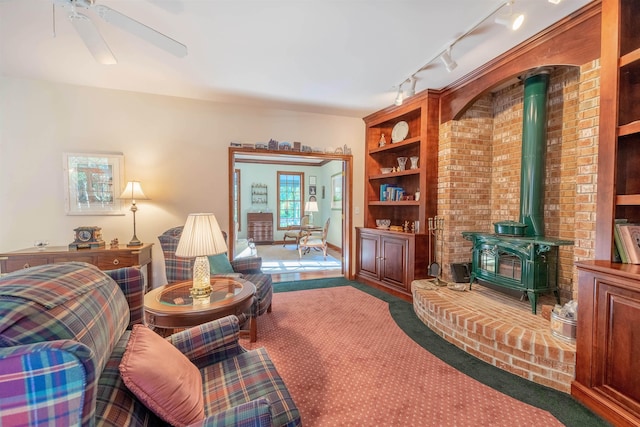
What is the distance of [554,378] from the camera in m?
1.95

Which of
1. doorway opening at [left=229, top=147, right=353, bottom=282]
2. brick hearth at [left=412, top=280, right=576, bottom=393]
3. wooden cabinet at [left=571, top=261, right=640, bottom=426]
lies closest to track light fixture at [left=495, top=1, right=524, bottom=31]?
wooden cabinet at [left=571, top=261, right=640, bottom=426]

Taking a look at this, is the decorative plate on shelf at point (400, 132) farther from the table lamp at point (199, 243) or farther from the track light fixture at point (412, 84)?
the table lamp at point (199, 243)

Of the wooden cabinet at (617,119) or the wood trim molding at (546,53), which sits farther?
the wood trim molding at (546,53)

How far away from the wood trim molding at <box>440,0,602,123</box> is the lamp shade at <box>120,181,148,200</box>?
390 centimetres

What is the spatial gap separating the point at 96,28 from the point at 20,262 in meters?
2.58

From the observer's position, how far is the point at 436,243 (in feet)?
11.8

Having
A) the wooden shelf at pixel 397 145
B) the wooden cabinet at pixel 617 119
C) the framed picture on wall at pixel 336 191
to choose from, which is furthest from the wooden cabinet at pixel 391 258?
the framed picture on wall at pixel 336 191

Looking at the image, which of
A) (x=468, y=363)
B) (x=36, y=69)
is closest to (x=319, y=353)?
(x=468, y=363)

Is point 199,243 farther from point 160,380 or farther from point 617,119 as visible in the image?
point 617,119

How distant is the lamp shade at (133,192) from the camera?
10.8 ft

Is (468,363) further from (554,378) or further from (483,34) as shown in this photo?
(483,34)

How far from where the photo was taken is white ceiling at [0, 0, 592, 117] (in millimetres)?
2018

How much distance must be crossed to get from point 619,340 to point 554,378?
1.76 feet

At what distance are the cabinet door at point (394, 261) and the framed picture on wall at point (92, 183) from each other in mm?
3558
